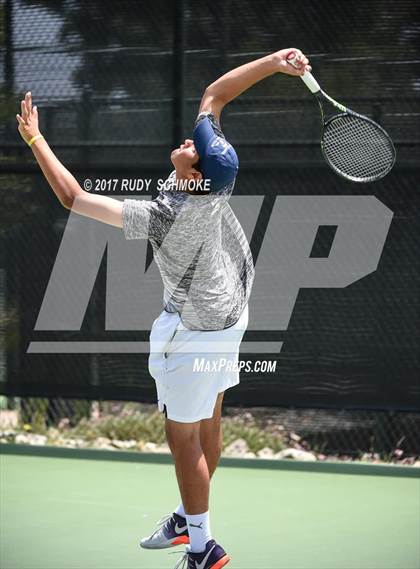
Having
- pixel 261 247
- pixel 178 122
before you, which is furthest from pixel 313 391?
pixel 178 122

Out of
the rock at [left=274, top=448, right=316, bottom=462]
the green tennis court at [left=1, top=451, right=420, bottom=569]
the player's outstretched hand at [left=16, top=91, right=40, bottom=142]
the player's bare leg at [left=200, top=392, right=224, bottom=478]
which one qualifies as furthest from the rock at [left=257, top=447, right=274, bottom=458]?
the player's outstretched hand at [left=16, top=91, right=40, bottom=142]

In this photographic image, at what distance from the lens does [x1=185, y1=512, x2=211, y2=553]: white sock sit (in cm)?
363

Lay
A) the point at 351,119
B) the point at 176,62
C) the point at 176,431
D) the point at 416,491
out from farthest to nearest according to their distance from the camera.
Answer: the point at 176,62
the point at 416,491
the point at 351,119
the point at 176,431

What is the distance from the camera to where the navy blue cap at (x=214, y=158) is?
3559 millimetres

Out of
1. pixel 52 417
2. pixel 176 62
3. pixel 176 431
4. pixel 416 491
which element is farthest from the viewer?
pixel 52 417

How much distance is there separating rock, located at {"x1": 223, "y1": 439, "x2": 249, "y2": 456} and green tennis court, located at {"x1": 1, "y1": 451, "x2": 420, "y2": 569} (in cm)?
36

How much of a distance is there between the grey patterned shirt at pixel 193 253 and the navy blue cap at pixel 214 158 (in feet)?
0.14

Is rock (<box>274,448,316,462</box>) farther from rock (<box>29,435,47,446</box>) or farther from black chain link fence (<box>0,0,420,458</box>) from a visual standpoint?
rock (<box>29,435,47,446</box>)

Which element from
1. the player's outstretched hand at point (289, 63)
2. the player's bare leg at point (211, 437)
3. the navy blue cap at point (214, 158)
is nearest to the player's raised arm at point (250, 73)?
the player's outstretched hand at point (289, 63)

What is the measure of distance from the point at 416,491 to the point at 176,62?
234 centimetres

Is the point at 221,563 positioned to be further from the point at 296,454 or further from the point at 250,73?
the point at 296,454

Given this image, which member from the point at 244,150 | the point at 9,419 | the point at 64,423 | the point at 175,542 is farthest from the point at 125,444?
the point at 175,542

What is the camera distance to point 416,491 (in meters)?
5.18

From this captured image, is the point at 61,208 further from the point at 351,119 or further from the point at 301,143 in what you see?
the point at 351,119
